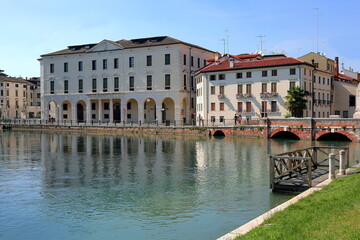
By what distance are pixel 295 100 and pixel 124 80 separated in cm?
3593

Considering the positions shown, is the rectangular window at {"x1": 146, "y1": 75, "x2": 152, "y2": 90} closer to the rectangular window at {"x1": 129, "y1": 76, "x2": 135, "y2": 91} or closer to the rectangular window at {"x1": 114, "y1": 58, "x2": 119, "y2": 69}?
the rectangular window at {"x1": 129, "y1": 76, "x2": 135, "y2": 91}

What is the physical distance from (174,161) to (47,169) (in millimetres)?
9890

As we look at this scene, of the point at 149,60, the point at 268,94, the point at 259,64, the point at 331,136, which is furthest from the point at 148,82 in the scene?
the point at 331,136

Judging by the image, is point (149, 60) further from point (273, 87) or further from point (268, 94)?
point (273, 87)

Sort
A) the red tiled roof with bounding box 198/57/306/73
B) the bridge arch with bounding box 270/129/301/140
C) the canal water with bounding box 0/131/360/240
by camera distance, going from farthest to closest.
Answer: the red tiled roof with bounding box 198/57/306/73
the bridge arch with bounding box 270/129/301/140
the canal water with bounding box 0/131/360/240

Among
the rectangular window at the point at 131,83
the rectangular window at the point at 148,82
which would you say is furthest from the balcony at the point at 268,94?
the rectangular window at the point at 131,83

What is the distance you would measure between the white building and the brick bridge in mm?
20458

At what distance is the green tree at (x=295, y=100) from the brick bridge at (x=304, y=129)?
4227 millimetres

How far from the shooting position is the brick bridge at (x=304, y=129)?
47250mm

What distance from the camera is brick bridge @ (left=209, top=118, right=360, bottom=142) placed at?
47.2m

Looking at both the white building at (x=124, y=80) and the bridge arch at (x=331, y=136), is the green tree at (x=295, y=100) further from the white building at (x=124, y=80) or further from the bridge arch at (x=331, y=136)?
the white building at (x=124, y=80)

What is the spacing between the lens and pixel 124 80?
261 feet

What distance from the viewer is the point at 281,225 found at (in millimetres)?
11102

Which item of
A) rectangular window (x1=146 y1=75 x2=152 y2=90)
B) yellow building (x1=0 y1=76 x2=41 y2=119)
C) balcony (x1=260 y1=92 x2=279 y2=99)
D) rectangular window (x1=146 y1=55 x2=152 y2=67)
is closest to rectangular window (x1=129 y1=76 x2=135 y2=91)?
rectangular window (x1=146 y1=75 x2=152 y2=90)
